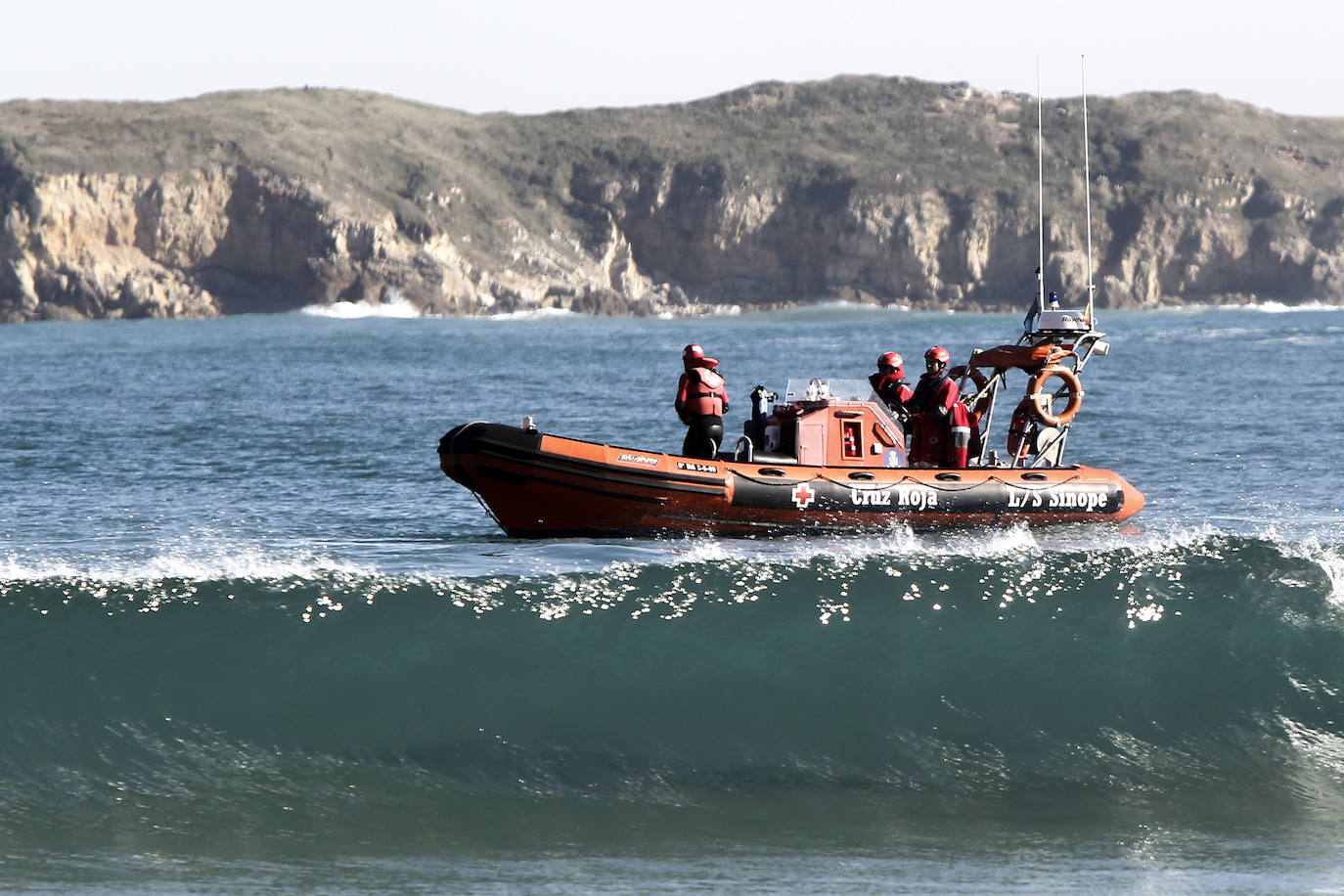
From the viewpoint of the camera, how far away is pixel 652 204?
116562mm

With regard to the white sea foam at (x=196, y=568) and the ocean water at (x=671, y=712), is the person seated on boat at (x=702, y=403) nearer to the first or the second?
the ocean water at (x=671, y=712)

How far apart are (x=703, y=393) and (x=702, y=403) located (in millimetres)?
89

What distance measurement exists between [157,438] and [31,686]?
48.5 feet

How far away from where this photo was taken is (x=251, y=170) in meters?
101

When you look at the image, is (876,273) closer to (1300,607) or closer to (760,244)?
(760,244)

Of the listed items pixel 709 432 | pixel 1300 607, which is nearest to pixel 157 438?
pixel 709 432

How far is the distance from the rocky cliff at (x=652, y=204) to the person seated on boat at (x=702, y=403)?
87.9 m

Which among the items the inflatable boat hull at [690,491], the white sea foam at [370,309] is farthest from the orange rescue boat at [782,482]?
the white sea foam at [370,309]

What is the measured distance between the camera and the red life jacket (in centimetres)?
1341

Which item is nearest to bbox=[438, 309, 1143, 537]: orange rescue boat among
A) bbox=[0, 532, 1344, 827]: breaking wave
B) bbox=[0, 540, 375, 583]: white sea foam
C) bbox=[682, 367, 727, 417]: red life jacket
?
bbox=[682, 367, 727, 417]: red life jacket

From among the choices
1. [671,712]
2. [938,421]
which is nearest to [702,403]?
[938,421]

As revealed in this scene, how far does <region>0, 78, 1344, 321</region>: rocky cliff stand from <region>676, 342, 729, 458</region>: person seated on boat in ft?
289

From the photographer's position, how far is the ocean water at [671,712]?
7.01m

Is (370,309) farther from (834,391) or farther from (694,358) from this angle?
(834,391)
